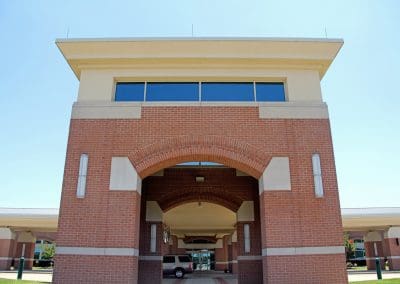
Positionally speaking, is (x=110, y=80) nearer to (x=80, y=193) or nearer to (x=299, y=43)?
(x=80, y=193)

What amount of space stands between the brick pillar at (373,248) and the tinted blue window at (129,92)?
28.6 metres

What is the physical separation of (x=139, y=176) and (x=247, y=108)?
13.8 ft

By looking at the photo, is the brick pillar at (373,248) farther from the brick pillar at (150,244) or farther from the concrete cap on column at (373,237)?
the brick pillar at (150,244)

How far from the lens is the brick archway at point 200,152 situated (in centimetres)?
1169

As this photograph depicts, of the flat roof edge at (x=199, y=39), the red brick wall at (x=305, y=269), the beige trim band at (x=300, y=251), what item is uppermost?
the flat roof edge at (x=199, y=39)

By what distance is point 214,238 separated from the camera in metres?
40.2

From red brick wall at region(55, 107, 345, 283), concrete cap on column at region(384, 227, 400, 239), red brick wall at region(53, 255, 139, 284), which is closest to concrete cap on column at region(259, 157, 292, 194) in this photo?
red brick wall at region(55, 107, 345, 283)

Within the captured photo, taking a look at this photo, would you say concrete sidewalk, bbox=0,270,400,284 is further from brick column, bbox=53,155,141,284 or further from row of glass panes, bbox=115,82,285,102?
row of glass panes, bbox=115,82,285,102

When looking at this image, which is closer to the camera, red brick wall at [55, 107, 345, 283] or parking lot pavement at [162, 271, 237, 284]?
red brick wall at [55, 107, 345, 283]

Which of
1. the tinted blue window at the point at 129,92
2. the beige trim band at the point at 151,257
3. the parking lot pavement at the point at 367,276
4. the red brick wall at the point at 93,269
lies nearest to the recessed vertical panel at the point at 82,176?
the red brick wall at the point at 93,269

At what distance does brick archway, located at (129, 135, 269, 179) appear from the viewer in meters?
11.7

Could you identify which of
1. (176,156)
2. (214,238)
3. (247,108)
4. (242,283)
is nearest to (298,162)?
(247,108)

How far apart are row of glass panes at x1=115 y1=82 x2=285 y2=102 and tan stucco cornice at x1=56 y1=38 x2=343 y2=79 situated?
651mm

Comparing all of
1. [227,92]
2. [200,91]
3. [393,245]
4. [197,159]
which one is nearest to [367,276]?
[393,245]
